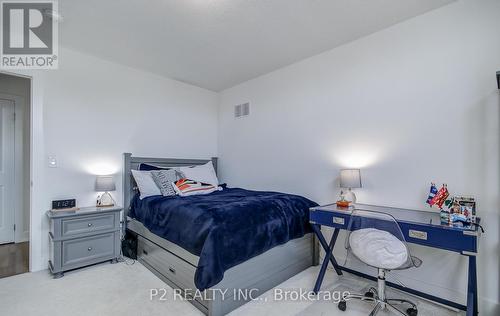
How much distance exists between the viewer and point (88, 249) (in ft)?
8.77

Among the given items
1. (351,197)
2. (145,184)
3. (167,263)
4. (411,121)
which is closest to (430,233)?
(351,197)

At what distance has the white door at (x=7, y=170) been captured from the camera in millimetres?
3438

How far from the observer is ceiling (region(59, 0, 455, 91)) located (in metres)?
2.11

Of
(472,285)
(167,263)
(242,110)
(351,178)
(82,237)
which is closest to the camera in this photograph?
(472,285)

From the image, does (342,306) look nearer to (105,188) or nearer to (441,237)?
(441,237)

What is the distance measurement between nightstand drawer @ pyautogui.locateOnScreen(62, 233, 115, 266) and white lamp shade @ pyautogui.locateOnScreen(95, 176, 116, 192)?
53 centimetres

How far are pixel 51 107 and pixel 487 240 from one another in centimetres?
439

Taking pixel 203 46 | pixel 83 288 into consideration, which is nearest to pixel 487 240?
pixel 203 46

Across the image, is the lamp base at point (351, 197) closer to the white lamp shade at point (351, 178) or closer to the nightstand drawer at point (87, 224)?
the white lamp shade at point (351, 178)

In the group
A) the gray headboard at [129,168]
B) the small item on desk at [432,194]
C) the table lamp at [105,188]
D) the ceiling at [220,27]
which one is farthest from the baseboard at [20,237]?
the small item on desk at [432,194]

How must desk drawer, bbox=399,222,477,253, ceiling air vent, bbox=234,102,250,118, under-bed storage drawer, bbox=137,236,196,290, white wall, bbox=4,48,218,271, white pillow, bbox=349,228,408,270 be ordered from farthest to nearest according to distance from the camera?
ceiling air vent, bbox=234,102,250,118 → white wall, bbox=4,48,218,271 → under-bed storage drawer, bbox=137,236,196,290 → white pillow, bbox=349,228,408,270 → desk drawer, bbox=399,222,477,253

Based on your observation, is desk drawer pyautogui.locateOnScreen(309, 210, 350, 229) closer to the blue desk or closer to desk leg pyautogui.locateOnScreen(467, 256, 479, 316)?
the blue desk

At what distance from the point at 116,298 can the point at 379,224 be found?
225 centimetres

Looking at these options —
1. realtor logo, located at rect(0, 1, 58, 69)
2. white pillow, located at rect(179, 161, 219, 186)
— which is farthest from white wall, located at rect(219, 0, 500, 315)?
realtor logo, located at rect(0, 1, 58, 69)
